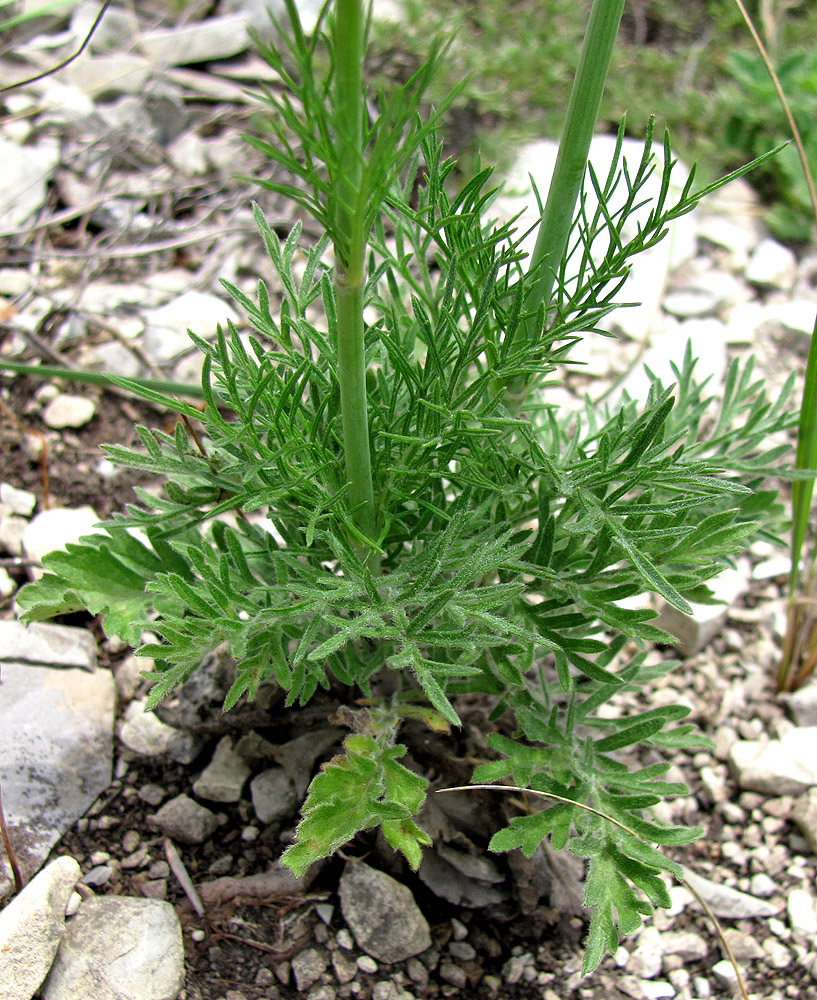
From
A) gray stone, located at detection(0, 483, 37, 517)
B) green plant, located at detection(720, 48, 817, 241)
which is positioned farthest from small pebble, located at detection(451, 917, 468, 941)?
green plant, located at detection(720, 48, 817, 241)

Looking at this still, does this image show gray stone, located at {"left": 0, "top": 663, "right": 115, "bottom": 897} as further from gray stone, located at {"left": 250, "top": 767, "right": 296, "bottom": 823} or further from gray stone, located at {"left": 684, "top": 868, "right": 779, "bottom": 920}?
gray stone, located at {"left": 684, "top": 868, "right": 779, "bottom": 920}

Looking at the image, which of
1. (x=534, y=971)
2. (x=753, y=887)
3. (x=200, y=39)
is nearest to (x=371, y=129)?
(x=534, y=971)

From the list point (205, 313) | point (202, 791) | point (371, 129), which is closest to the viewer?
point (371, 129)

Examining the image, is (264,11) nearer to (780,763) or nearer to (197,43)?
(197,43)

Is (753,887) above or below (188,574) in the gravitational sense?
below

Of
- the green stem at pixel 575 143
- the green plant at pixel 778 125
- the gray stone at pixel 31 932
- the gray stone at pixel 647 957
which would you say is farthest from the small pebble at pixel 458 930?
the green plant at pixel 778 125

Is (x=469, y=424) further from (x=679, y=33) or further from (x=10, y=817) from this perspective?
(x=679, y=33)

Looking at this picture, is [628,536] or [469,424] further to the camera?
[469,424]

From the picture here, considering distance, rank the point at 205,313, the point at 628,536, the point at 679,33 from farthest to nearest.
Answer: the point at 679,33 → the point at 205,313 → the point at 628,536
